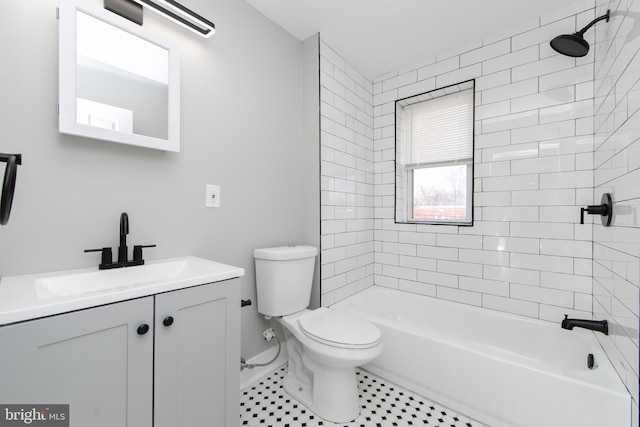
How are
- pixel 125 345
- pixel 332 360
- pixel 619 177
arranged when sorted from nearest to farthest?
pixel 125 345, pixel 619 177, pixel 332 360

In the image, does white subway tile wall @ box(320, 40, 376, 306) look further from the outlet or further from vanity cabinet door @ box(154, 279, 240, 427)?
vanity cabinet door @ box(154, 279, 240, 427)

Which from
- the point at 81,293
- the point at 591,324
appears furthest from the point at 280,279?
the point at 591,324

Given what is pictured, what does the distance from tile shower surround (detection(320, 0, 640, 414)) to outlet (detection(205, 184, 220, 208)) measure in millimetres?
783

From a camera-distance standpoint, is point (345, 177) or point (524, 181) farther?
point (345, 177)

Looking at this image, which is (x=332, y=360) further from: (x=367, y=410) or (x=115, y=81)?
(x=115, y=81)

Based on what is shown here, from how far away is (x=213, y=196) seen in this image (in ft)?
5.34

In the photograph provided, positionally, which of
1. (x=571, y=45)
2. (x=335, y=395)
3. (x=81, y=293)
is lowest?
(x=335, y=395)

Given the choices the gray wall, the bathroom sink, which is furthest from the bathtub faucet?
the bathroom sink

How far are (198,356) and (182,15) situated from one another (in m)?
1.63

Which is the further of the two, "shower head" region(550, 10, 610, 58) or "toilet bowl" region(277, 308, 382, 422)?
"shower head" region(550, 10, 610, 58)

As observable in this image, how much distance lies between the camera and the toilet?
146cm

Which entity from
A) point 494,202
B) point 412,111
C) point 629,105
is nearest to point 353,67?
point 412,111

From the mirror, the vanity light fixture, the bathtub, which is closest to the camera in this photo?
the mirror

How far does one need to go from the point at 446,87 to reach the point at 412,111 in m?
0.38
